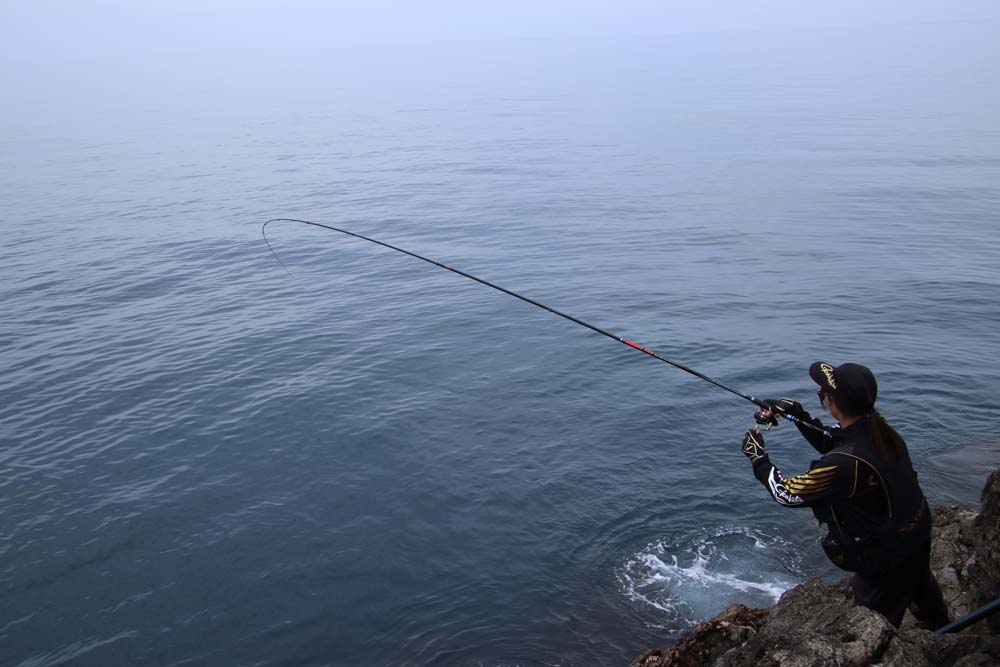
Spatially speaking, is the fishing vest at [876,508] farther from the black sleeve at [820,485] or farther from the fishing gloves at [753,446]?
the fishing gloves at [753,446]

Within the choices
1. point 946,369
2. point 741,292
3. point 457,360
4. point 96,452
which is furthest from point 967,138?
point 96,452

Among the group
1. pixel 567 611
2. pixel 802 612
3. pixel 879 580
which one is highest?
pixel 879 580

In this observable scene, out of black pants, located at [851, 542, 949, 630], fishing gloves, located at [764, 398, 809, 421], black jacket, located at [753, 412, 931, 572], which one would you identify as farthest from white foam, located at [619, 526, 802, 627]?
black jacket, located at [753, 412, 931, 572]

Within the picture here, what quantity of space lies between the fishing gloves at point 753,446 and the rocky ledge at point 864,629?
0.99 m

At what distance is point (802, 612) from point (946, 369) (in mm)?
9314

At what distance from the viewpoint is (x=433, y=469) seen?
11.0m

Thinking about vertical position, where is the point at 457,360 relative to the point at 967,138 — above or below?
below

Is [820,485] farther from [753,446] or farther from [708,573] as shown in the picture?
[708,573]

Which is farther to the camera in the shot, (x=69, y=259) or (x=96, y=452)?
(x=69, y=259)

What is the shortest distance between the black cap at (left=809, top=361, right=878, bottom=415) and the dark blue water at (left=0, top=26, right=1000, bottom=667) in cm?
373

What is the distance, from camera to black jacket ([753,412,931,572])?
14.7ft

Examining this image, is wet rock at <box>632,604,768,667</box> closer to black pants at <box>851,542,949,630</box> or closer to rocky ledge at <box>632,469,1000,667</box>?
rocky ledge at <box>632,469,1000,667</box>

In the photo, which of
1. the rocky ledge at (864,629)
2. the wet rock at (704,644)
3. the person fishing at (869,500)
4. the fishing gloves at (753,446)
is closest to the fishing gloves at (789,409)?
Answer: the fishing gloves at (753,446)

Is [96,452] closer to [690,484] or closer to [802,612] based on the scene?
[690,484]
